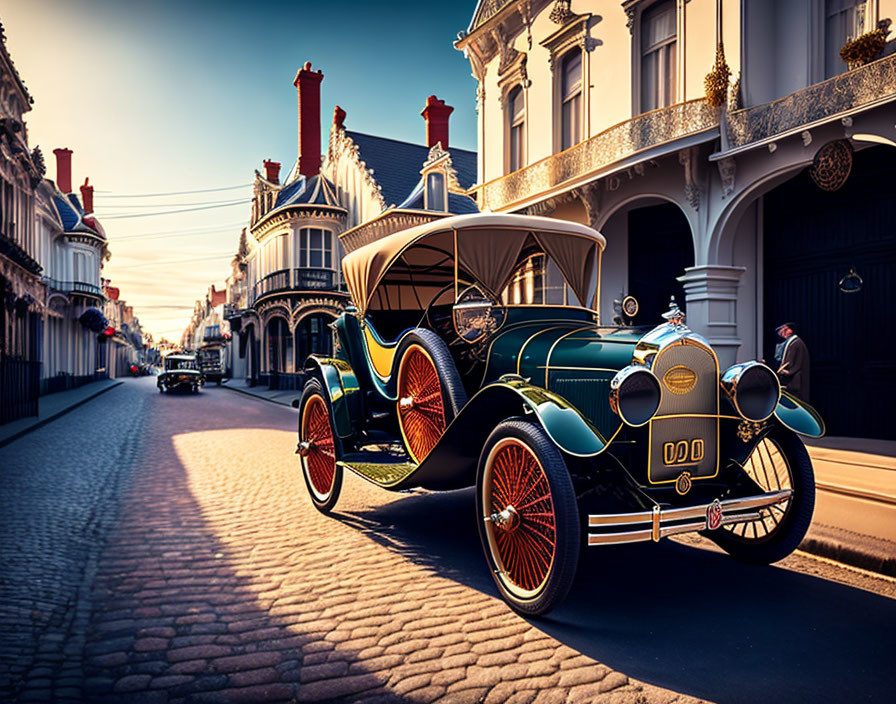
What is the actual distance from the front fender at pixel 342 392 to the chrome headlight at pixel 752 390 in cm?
307

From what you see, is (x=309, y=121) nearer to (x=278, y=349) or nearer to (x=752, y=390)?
(x=278, y=349)

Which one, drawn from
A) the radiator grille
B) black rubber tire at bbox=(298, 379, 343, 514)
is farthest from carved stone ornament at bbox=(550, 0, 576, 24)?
the radiator grille

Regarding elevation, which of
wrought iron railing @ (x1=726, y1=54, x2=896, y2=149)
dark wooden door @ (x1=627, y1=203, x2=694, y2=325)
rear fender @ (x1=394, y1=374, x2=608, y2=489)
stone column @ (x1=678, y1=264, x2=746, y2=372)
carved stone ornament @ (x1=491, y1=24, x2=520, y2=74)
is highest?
carved stone ornament @ (x1=491, y1=24, x2=520, y2=74)

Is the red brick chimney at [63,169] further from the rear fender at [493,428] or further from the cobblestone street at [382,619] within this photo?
the rear fender at [493,428]

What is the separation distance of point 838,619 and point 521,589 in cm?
160

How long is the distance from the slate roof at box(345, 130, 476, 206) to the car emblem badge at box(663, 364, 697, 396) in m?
22.8

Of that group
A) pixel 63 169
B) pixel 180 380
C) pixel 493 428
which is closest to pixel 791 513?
pixel 493 428

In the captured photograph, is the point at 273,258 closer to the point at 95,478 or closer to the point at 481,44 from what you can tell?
the point at 481,44

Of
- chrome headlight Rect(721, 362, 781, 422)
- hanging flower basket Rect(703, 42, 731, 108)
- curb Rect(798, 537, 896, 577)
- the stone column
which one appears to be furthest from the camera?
the stone column

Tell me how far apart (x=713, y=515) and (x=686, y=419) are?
1.78 ft

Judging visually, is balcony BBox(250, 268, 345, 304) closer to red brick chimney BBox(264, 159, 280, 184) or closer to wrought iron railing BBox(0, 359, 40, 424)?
red brick chimney BBox(264, 159, 280, 184)

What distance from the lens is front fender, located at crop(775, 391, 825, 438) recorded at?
370 cm

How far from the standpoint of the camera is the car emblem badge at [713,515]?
320 cm

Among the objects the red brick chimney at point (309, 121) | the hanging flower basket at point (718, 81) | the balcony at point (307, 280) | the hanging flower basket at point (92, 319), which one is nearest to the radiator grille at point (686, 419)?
the hanging flower basket at point (718, 81)
